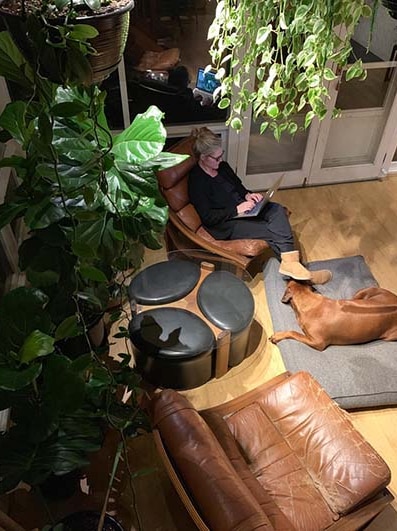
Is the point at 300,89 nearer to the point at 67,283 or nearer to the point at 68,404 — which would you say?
the point at 67,283

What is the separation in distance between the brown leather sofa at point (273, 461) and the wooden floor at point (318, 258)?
0.19 metres

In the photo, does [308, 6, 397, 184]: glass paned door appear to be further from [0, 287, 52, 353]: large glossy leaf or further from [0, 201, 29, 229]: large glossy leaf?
[0, 287, 52, 353]: large glossy leaf

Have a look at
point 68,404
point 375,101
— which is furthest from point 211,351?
point 375,101

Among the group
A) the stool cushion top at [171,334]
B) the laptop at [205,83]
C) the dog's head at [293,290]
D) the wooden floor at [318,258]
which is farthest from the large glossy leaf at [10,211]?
the laptop at [205,83]

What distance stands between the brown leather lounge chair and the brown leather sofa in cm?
95

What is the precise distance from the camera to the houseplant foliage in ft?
3.67

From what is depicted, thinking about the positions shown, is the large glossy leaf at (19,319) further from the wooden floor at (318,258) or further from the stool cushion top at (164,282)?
the stool cushion top at (164,282)

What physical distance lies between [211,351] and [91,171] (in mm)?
1292

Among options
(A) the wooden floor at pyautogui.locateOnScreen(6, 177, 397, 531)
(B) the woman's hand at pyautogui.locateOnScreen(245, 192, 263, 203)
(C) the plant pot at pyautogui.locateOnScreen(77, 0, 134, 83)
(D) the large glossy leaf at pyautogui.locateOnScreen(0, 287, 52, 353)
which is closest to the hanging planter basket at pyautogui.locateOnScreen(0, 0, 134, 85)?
(C) the plant pot at pyautogui.locateOnScreen(77, 0, 134, 83)

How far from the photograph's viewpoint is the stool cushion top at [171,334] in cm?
227

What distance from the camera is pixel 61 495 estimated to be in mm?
2002

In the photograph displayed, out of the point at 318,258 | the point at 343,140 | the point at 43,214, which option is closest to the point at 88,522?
the point at 43,214

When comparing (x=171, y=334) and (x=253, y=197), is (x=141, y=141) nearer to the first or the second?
(x=171, y=334)

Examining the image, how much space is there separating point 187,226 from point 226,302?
638mm
